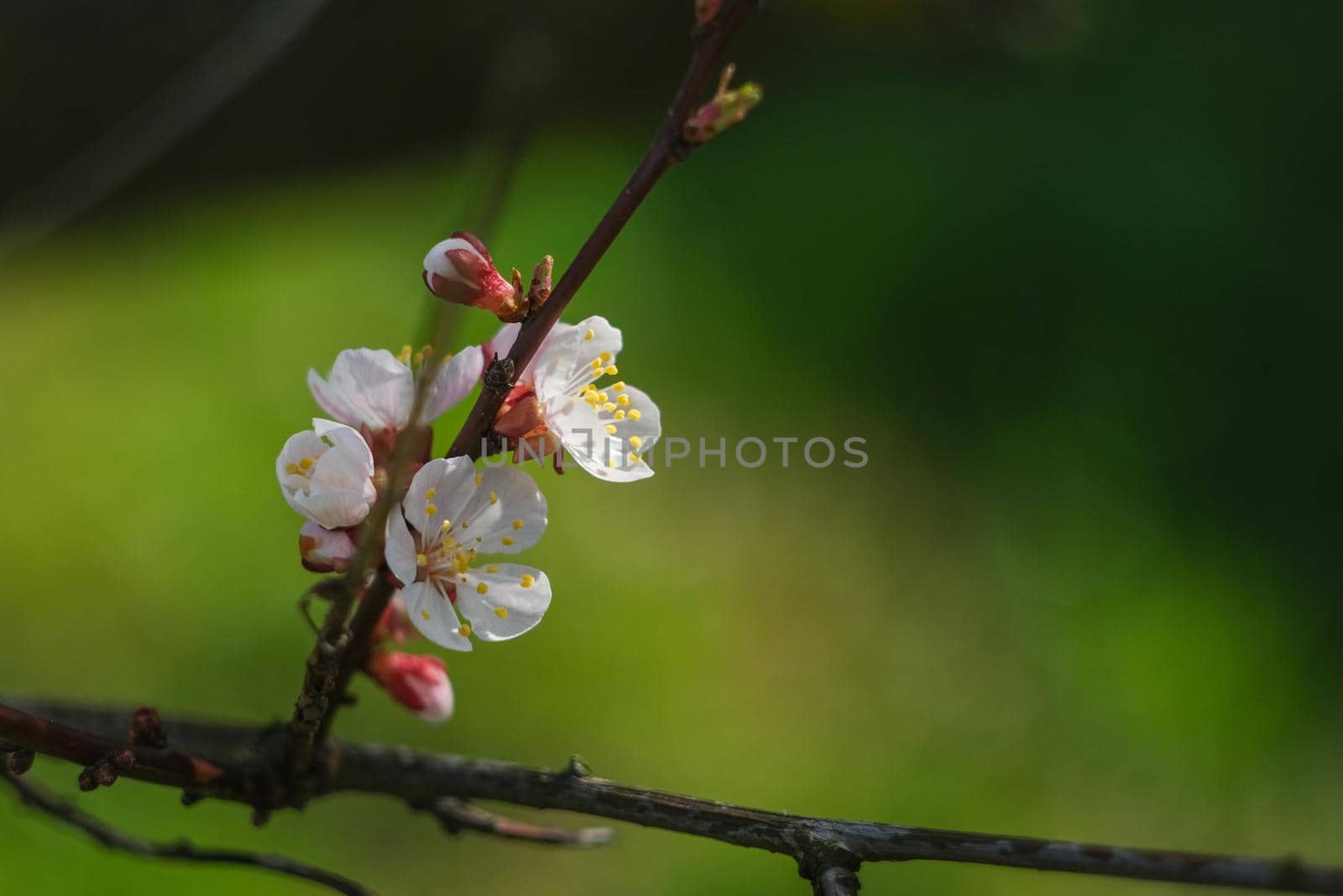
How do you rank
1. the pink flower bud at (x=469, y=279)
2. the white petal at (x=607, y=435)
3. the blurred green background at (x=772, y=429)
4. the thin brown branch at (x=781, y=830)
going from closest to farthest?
the thin brown branch at (x=781, y=830) < the pink flower bud at (x=469, y=279) < the white petal at (x=607, y=435) < the blurred green background at (x=772, y=429)

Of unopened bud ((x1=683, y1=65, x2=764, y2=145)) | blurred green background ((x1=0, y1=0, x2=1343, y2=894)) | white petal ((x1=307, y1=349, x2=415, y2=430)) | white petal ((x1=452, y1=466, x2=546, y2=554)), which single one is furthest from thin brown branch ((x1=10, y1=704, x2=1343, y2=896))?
blurred green background ((x1=0, y1=0, x2=1343, y2=894))

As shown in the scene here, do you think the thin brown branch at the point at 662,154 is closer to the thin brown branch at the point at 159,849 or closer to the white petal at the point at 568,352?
the white petal at the point at 568,352

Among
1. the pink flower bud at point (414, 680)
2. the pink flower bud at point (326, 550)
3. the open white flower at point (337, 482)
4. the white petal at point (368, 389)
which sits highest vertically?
the white petal at point (368, 389)

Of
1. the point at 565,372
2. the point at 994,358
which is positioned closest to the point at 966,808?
the point at 994,358

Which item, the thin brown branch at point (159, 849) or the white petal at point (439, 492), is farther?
the thin brown branch at point (159, 849)

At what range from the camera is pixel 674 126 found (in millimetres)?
757

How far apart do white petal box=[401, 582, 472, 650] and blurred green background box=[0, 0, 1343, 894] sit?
832mm

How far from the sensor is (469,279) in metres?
0.85

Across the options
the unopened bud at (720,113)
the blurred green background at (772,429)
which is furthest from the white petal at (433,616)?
the blurred green background at (772,429)

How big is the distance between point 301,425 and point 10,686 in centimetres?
81

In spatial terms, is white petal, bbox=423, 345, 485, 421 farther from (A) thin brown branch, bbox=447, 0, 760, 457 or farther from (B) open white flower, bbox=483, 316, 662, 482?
(A) thin brown branch, bbox=447, 0, 760, 457

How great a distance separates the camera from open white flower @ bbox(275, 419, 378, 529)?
0.87 metres

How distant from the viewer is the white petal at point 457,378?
0.94m

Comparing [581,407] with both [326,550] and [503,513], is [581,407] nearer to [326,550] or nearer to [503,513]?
[503,513]
